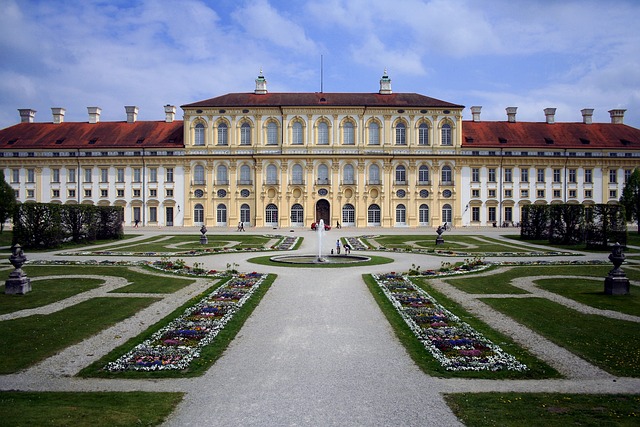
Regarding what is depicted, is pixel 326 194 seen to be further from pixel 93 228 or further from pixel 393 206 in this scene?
pixel 93 228

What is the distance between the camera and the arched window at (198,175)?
70.9 meters

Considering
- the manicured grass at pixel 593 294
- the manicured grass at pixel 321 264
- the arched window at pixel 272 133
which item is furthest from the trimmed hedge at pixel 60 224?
the manicured grass at pixel 593 294

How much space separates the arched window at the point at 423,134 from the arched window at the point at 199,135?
103 ft

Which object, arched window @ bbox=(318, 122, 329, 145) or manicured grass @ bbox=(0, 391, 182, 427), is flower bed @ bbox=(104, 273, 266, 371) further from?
arched window @ bbox=(318, 122, 329, 145)

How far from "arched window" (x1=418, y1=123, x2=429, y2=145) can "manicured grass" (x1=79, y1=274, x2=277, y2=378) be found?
190 ft

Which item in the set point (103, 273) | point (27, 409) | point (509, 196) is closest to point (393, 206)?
point (509, 196)

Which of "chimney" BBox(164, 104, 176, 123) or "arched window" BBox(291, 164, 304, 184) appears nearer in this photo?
"arched window" BBox(291, 164, 304, 184)

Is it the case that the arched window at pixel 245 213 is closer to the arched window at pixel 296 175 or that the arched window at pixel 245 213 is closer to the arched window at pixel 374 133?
the arched window at pixel 296 175

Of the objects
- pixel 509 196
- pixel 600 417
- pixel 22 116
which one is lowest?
pixel 600 417

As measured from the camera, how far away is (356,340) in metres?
12.7

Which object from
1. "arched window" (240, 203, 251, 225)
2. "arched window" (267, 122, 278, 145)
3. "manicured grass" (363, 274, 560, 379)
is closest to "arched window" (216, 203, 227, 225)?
"arched window" (240, 203, 251, 225)

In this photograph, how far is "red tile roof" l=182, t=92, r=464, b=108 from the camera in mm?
69688

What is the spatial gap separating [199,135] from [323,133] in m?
17.9

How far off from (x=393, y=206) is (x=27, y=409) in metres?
64.2
